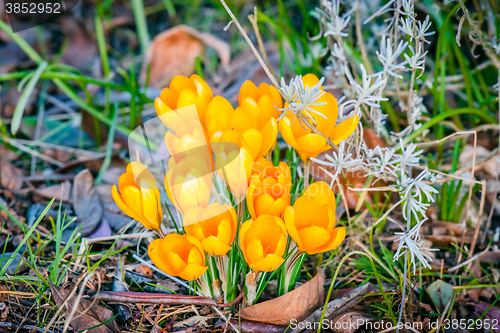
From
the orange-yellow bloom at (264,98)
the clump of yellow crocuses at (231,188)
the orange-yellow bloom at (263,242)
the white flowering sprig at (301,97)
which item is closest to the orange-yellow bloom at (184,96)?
the clump of yellow crocuses at (231,188)

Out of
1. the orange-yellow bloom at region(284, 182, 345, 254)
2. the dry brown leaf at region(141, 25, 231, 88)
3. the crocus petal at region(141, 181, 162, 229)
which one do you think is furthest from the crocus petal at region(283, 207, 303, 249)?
the dry brown leaf at region(141, 25, 231, 88)

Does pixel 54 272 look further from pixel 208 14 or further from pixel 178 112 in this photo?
pixel 208 14

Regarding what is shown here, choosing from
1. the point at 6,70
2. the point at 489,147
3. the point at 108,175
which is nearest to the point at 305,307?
the point at 108,175

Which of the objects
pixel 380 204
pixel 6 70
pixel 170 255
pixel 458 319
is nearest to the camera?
pixel 170 255

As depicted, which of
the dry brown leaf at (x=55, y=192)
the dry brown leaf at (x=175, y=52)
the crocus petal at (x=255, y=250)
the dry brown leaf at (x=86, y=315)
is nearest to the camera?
the crocus petal at (x=255, y=250)

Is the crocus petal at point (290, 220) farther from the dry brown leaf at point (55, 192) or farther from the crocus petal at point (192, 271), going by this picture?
the dry brown leaf at point (55, 192)

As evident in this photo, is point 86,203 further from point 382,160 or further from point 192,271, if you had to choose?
point 382,160
